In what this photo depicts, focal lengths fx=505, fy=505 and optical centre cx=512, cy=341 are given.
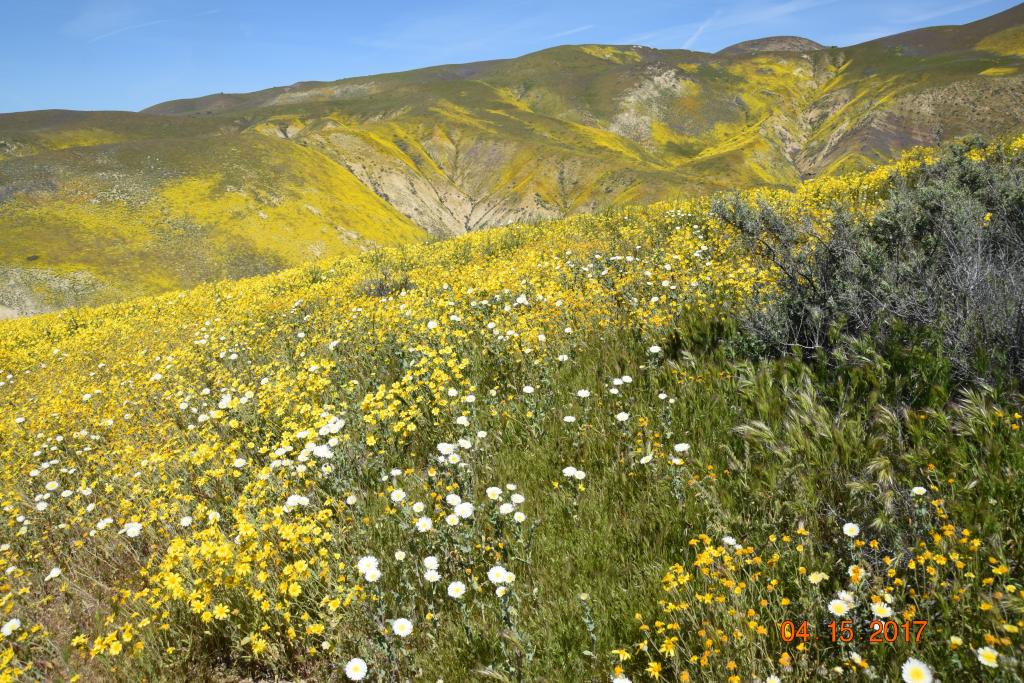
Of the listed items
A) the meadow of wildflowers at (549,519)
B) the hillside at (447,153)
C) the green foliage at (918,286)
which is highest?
the hillside at (447,153)

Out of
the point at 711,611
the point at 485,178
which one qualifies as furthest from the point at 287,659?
the point at 485,178

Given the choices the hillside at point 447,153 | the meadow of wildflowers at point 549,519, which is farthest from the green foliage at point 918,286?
the hillside at point 447,153

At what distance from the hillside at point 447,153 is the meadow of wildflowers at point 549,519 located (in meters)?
8.69

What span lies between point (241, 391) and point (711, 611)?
606 centimetres

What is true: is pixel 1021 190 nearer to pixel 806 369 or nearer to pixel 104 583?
pixel 806 369

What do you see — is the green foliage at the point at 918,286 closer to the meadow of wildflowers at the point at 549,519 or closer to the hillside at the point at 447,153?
the meadow of wildflowers at the point at 549,519

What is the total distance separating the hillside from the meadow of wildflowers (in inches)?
342

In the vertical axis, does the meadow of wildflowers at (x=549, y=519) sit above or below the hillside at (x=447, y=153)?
below

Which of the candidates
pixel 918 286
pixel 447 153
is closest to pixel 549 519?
pixel 918 286

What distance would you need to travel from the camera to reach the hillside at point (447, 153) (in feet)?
142

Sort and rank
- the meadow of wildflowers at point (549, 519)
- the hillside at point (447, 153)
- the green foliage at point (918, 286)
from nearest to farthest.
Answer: the meadow of wildflowers at point (549, 519)
the green foliage at point (918, 286)
the hillside at point (447, 153)

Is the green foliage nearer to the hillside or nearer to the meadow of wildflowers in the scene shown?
the meadow of wildflowers

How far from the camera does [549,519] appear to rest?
3.41 meters

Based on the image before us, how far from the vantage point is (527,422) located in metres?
4.57
